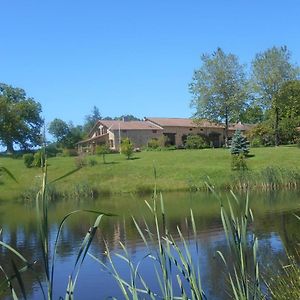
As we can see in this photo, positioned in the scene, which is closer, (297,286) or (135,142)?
(297,286)

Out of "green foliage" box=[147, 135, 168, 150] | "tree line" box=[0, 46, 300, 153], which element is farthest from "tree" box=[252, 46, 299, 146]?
"green foliage" box=[147, 135, 168, 150]

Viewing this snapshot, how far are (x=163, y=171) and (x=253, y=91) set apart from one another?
23872 millimetres

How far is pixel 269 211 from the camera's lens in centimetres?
2645

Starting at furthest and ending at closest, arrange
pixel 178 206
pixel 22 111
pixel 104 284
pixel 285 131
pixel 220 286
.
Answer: pixel 22 111
pixel 285 131
pixel 178 206
pixel 104 284
pixel 220 286

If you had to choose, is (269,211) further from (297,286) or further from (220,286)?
(297,286)

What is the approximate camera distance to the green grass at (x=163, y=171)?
46094 mm

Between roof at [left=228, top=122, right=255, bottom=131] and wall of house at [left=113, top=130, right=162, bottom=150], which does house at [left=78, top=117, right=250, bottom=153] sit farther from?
roof at [left=228, top=122, right=255, bottom=131]

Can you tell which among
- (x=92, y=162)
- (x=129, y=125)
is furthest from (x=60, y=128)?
(x=92, y=162)

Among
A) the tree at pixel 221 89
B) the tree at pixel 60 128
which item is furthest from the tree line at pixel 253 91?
the tree at pixel 60 128

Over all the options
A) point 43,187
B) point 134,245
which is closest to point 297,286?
point 43,187

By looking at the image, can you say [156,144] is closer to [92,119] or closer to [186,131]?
[186,131]

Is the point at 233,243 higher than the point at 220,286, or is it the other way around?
the point at 233,243

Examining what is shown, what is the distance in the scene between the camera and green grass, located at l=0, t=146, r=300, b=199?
4609 cm

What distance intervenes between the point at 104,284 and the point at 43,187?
1146 centimetres
